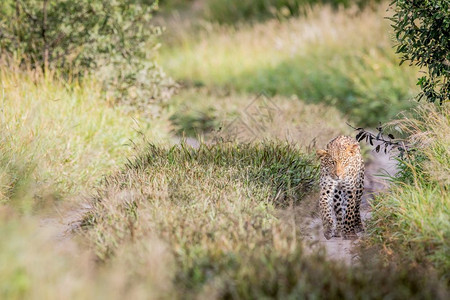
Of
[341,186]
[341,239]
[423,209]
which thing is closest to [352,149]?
[341,186]

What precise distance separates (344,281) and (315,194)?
2.88m

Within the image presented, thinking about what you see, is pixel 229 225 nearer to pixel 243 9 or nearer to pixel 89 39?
pixel 89 39

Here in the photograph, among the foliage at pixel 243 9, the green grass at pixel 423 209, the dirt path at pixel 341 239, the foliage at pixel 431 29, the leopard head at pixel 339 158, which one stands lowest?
the foliage at pixel 243 9

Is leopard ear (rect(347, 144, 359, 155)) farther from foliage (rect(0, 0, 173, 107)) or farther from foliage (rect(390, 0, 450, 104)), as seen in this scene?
foliage (rect(0, 0, 173, 107))

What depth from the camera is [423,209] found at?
551cm

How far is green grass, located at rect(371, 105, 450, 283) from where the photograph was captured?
5.20m

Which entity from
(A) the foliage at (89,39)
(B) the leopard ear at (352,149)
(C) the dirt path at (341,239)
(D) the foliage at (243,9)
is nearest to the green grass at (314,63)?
(C) the dirt path at (341,239)

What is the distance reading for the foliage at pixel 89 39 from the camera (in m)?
9.72

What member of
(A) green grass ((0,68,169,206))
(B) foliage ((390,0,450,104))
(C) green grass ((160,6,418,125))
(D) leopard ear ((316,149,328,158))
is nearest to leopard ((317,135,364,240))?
(D) leopard ear ((316,149,328,158))

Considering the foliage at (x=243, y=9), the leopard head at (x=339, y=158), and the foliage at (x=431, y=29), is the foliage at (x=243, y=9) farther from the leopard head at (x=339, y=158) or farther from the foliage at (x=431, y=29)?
the leopard head at (x=339, y=158)

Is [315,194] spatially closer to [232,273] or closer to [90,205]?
[90,205]

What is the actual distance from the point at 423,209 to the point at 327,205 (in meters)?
0.99

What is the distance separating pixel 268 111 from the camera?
9.46m

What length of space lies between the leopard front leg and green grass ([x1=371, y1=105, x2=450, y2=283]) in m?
0.38
